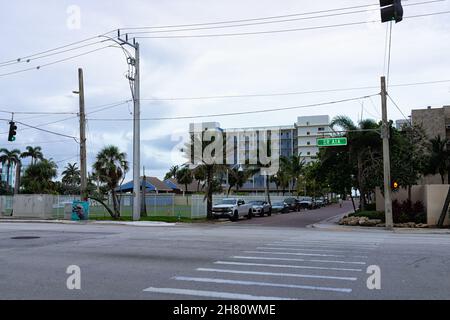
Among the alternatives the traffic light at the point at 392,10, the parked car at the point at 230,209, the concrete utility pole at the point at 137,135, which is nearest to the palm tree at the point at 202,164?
the parked car at the point at 230,209

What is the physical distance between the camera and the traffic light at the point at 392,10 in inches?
415

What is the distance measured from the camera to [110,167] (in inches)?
1313

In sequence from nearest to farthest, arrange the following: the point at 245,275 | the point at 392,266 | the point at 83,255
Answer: the point at 245,275, the point at 392,266, the point at 83,255

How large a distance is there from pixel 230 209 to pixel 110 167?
31.3 ft

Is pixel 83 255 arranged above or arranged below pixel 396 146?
below

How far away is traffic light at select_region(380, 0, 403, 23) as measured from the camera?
34.6 feet

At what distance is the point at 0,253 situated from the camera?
13133 millimetres

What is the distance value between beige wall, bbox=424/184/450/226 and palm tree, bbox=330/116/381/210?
545cm

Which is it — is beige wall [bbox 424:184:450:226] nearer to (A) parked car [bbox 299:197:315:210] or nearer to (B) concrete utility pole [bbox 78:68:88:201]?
(B) concrete utility pole [bbox 78:68:88:201]

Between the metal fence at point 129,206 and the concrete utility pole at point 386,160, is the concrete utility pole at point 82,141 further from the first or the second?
the concrete utility pole at point 386,160
